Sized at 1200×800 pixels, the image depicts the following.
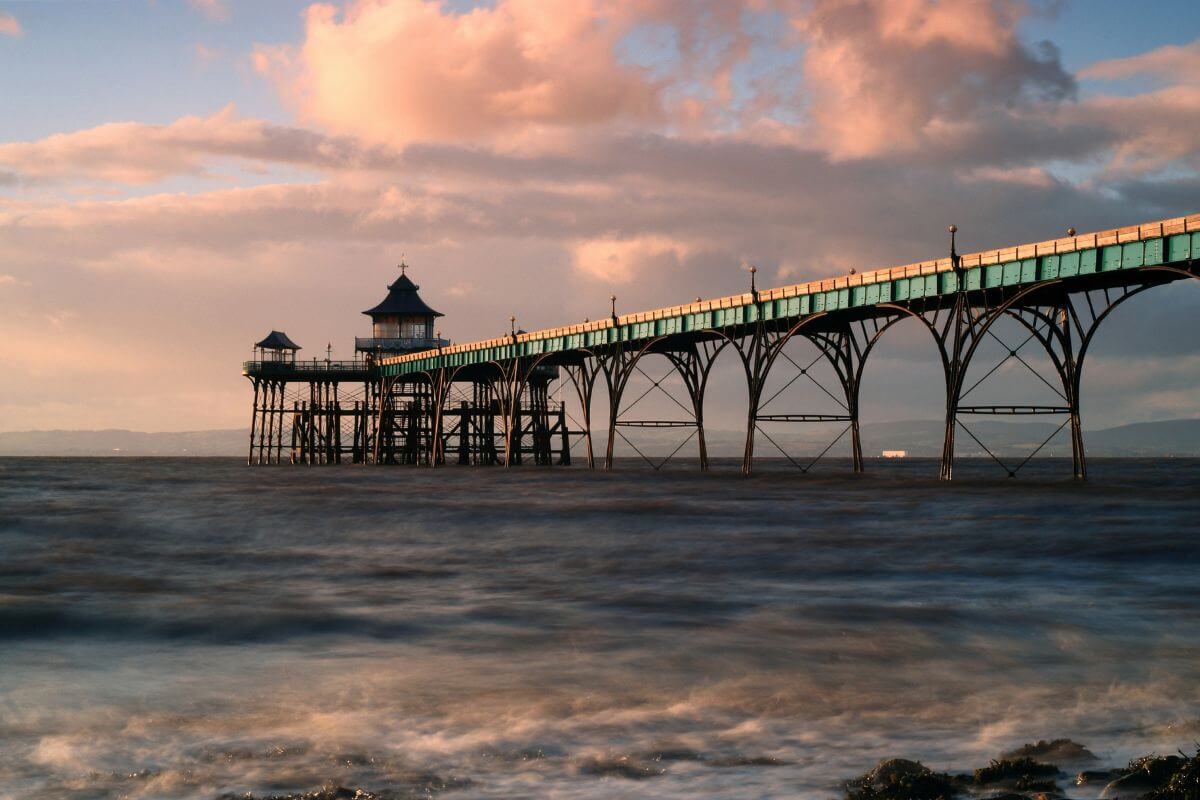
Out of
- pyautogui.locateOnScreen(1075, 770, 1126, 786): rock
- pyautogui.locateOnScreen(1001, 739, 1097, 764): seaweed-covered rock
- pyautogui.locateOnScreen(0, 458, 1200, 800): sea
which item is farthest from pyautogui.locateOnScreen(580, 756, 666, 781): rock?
pyautogui.locateOnScreen(1075, 770, 1126, 786): rock

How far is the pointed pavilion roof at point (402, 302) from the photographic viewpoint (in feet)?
394

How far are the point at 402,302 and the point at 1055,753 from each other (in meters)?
115

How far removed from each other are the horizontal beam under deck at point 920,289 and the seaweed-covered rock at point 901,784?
124ft

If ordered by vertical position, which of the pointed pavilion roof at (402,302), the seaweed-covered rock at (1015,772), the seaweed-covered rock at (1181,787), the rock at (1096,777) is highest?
the pointed pavilion roof at (402,302)

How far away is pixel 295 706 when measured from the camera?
11.5m

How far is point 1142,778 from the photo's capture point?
8.64 m

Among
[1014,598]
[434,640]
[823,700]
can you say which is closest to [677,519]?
[1014,598]

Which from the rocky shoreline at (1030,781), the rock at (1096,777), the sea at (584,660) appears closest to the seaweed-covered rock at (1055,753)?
the rocky shoreline at (1030,781)

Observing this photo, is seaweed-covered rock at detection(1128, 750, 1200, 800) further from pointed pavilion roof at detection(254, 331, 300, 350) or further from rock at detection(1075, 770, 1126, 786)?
Answer: pointed pavilion roof at detection(254, 331, 300, 350)

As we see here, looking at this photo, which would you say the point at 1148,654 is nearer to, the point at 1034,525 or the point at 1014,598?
the point at 1014,598

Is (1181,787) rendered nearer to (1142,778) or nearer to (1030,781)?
(1142,778)

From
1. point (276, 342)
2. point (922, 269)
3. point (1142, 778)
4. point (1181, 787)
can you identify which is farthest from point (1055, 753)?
point (276, 342)

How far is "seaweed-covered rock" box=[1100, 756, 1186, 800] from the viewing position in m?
8.45

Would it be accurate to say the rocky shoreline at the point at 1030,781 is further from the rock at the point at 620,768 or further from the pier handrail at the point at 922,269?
the pier handrail at the point at 922,269
